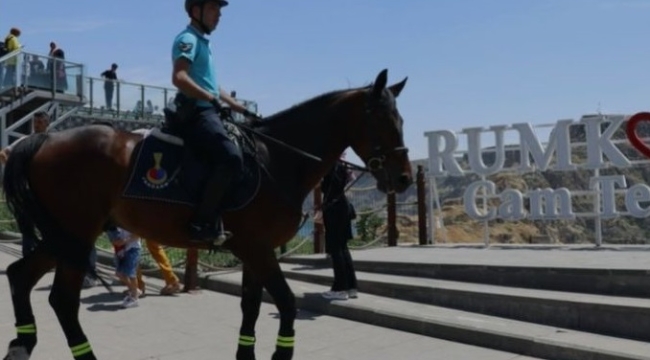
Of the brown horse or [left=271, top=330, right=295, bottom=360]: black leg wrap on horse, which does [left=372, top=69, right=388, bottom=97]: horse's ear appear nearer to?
the brown horse

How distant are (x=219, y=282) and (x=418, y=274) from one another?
2.81 metres

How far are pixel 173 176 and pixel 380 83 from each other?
5.34 ft

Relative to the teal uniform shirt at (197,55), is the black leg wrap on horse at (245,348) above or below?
below

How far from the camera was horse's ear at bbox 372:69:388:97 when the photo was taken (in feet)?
16.9

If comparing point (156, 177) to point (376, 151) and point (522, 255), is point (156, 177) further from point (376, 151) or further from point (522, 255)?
point (522, 255)

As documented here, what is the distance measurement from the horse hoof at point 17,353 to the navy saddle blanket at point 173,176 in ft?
4.51

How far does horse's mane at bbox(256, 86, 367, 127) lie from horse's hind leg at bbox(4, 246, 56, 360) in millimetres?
1919

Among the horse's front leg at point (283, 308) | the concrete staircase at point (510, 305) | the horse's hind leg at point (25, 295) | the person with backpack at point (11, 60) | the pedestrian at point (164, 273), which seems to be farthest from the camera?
the person with backpack at point (11, 60)

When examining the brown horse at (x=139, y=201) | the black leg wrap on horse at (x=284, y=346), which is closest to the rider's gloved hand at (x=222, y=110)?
the brown horse at (x=139, y=201)

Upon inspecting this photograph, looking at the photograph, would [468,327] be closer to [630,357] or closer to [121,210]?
[630,357]

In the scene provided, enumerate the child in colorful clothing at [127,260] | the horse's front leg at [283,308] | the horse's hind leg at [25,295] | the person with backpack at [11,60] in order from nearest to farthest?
the horse's front leg at [283,308], the horse's hind leg at [25,295], the child in colorful clothing at [127,260], the person with backpack at [11,60]

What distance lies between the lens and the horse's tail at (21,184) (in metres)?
5.14

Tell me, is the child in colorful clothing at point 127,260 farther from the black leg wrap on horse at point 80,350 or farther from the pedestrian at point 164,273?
the black leg wrap on horse at point 80,350

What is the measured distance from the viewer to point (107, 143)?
17.0 ft
